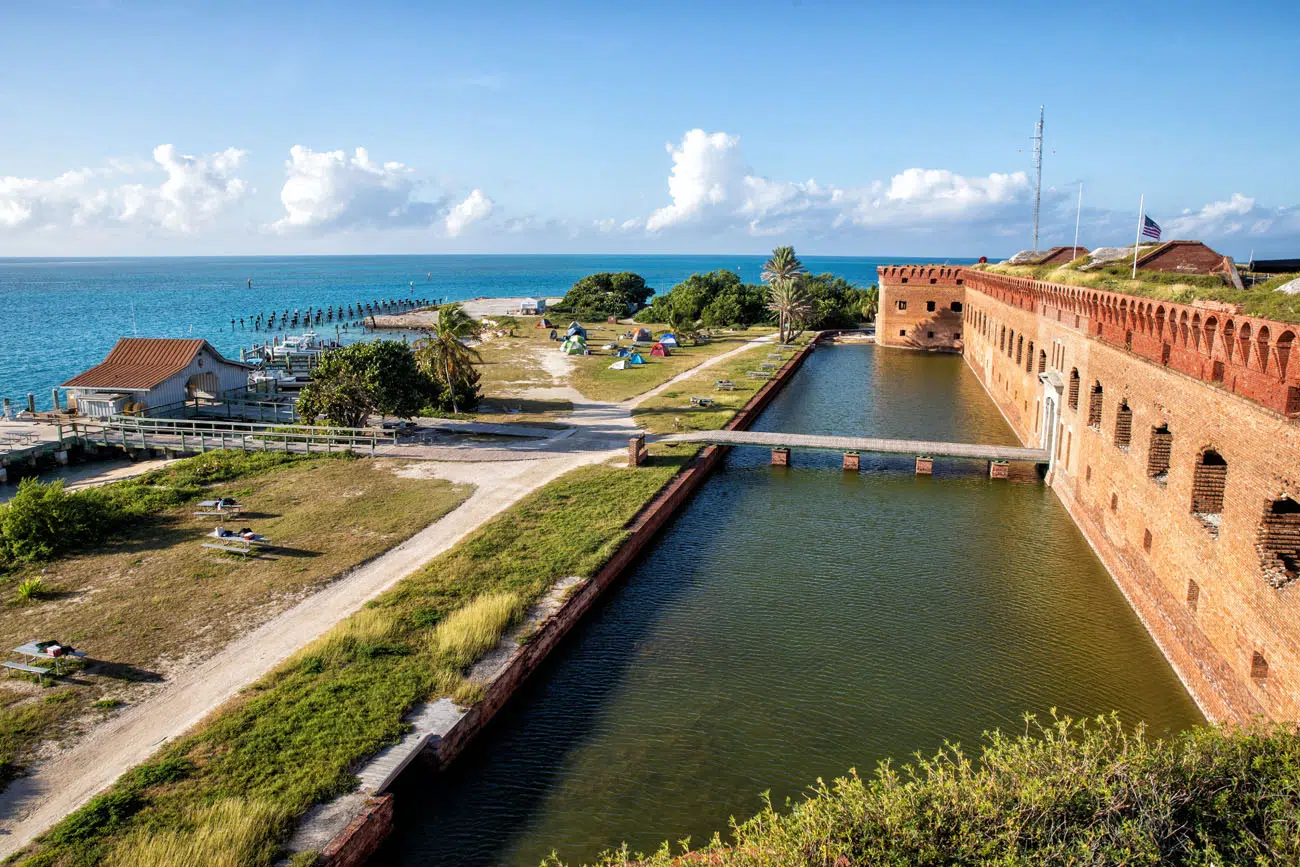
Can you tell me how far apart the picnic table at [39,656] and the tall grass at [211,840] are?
5.64m

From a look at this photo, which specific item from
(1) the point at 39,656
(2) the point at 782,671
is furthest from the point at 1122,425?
(1) the point at 39,656

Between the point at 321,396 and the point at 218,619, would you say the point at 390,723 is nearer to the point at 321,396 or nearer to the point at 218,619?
the point at 218,619

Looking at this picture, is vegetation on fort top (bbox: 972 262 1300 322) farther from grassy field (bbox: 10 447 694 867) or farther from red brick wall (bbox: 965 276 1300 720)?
grassy field (bbox: 10 447 694 867)

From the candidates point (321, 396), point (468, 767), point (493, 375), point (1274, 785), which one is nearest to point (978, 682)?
point (1274, 785)

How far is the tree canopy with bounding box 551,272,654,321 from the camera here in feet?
305

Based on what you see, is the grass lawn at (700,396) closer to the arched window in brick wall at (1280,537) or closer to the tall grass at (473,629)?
the tall grass at (473,629)

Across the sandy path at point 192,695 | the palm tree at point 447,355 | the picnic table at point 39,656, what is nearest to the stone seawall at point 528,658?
the sandy path at point 192,695

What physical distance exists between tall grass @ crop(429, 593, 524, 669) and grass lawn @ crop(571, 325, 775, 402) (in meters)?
26.0

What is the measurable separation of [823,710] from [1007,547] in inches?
435

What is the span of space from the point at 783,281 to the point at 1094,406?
1877 inches

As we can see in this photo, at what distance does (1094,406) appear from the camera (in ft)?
82.6

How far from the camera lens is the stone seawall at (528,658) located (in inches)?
435

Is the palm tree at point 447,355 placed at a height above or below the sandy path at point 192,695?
above

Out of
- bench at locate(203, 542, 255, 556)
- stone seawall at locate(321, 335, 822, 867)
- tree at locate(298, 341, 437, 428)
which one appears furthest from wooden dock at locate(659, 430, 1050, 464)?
bench at locate(203, 542, 255, 556)
